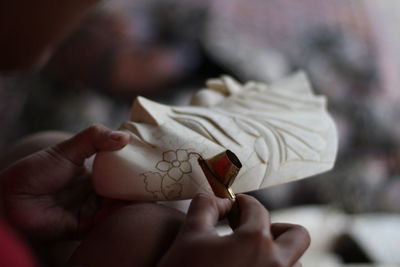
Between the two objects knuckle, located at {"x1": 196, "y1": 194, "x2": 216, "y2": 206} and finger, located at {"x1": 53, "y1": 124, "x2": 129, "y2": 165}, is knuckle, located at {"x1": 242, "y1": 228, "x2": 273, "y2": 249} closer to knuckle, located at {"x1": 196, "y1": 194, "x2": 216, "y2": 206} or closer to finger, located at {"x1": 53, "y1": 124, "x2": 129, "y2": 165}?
knuckle, located at {"x1": 196, "y1": 194, "x2": 216, "y2": 206}

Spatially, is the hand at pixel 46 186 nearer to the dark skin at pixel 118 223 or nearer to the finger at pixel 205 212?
the dark skin at pixel 118 223

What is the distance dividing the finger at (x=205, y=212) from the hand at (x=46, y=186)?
0.15 meters

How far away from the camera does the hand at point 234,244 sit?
410mm

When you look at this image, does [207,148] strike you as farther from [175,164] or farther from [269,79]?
[269,79]

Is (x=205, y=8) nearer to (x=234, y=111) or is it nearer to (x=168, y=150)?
(x=234, y=111)

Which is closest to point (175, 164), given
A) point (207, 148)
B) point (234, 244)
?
point (207, 148)

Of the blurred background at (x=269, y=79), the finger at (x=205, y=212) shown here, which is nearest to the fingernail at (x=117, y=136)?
the finger at (x=205, y=212)

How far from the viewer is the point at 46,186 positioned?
1.91ft

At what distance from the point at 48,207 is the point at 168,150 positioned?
0.58ft

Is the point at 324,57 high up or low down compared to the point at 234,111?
down

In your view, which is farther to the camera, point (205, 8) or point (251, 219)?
point (205, 8)

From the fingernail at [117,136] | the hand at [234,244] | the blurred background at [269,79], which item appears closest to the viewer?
the hand at [234,244]

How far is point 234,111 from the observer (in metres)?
0.65

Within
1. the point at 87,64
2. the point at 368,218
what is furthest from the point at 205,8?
the point at 368,218
